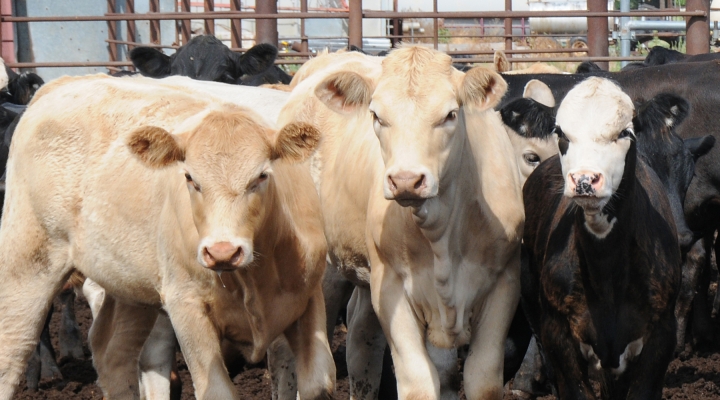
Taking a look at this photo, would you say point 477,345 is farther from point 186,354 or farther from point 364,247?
point 186,354

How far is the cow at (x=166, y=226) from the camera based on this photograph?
15.2ft

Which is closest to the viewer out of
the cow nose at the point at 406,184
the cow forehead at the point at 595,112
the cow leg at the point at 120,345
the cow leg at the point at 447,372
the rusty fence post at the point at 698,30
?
the cow nose at the point at 406,184

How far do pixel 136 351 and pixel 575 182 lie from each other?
2838 millimetres

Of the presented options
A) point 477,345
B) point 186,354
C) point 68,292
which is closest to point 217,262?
point 186,354

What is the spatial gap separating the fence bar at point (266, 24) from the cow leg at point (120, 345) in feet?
18.0

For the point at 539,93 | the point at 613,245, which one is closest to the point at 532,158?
the point at 539,93

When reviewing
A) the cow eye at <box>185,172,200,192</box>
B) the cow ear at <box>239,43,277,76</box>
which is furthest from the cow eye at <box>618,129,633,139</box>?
the cow ear at <box>239,43,277,76</box>

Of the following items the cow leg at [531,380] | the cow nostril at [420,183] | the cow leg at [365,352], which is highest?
the cow nostril at [420,183]

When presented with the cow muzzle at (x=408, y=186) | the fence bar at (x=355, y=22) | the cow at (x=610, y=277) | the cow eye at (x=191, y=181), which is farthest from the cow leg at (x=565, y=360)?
the fence bar at (x=355, y=22)

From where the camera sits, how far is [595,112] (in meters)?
4.74

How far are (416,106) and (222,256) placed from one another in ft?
3.35

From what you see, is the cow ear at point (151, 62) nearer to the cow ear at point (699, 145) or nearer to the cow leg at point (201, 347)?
the cow ear at point (699, 145)

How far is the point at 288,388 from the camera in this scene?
577 centimetres

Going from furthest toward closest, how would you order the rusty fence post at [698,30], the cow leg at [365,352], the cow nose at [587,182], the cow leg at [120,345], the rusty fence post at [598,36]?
the rusty fence post at [598,36]
the rusty fence post at [698,30]
the cow leg at [365,352]
the cow leg at [120,345]
the cow nose at [587,182]
